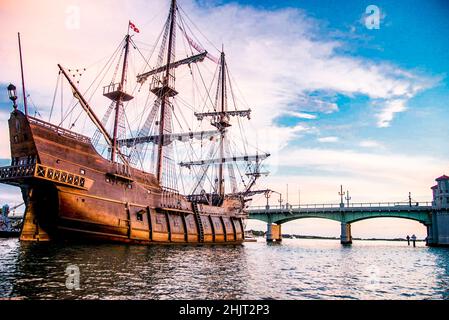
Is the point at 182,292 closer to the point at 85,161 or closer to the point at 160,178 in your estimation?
the point at 85,161

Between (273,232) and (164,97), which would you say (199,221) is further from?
(273,232)

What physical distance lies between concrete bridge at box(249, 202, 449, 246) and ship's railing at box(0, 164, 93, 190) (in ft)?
211

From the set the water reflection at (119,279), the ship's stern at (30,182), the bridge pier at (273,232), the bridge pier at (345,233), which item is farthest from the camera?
the bridge pier at (273,232)

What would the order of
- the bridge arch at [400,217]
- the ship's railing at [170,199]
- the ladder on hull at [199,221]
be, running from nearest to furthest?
1. the ship's railing at [170,199]
2. the ladder on hull at [199,221]
3. the bridge arch at [400,217]

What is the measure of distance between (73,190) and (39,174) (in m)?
3.15

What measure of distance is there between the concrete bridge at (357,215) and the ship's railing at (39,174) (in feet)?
211

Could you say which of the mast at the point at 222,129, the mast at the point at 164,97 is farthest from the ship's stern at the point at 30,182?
the mast at the point at 222,129

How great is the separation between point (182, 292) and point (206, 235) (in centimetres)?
3301

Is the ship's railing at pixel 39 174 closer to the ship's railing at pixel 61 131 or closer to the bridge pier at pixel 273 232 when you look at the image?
the ship's railing at pixel 61 131

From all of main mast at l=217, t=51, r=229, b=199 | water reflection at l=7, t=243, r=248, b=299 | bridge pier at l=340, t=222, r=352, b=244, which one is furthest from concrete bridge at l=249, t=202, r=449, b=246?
water reflection at l=7, t=243, r=248, b=299

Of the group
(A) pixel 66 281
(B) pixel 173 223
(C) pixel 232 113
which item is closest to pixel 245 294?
(A) pixel 66 281

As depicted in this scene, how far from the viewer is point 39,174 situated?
23641 mm

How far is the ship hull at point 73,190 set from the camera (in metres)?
24.6

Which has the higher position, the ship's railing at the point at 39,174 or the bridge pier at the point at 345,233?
the ship's railing at the point at 39,174
